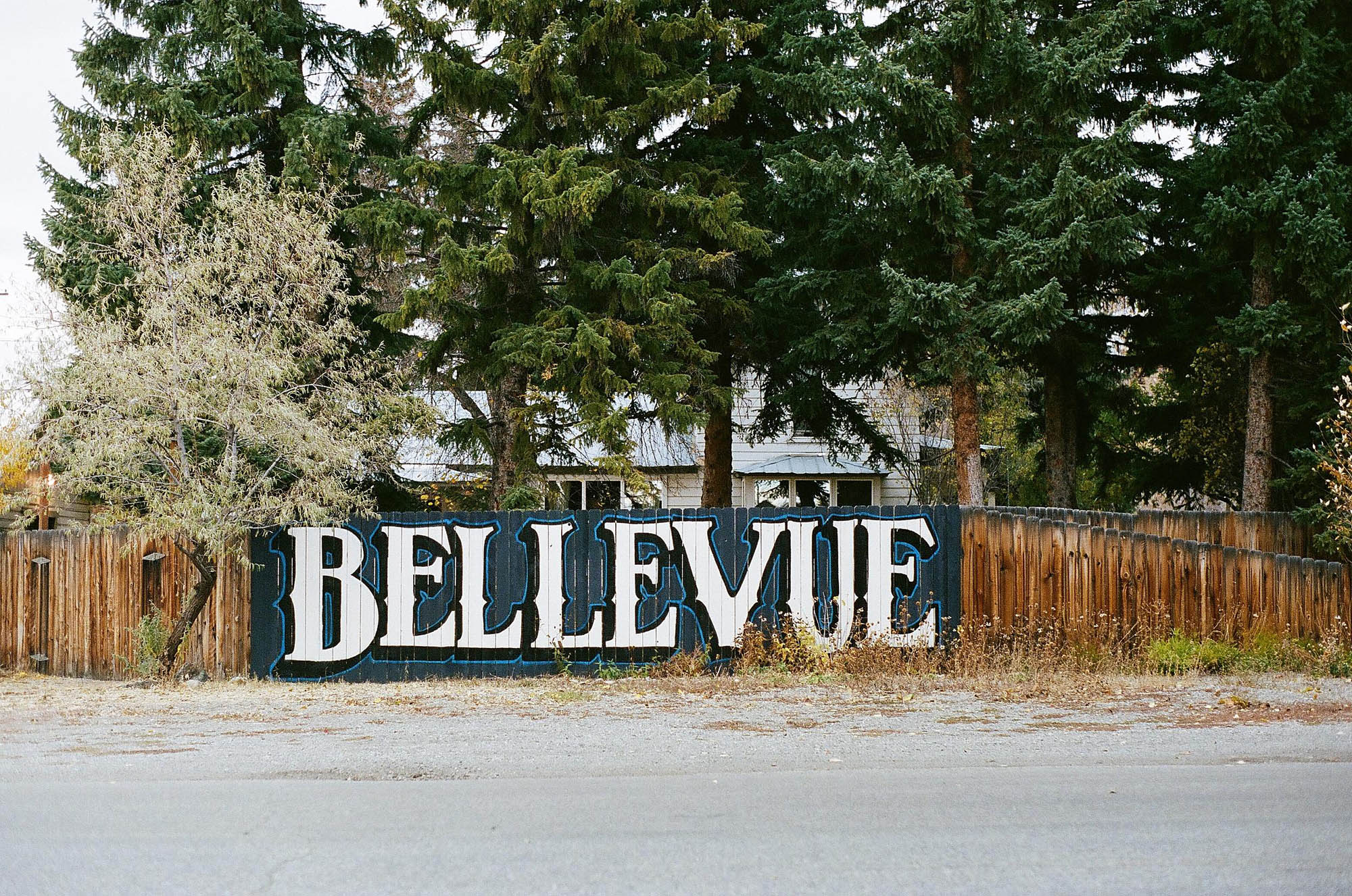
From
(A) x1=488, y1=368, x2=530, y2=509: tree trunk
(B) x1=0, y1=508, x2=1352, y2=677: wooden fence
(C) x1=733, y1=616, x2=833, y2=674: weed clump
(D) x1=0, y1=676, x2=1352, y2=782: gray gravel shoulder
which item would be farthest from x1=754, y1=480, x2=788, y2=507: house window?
(D) x1=0, y1=676, x2=1352, y2=782: gray gravel shoulder

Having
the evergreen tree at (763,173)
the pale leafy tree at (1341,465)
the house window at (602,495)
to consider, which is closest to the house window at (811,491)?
the house window at (602,495)

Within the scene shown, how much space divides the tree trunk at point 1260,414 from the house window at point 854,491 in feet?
34.1

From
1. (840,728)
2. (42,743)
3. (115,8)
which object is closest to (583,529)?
(840,728)

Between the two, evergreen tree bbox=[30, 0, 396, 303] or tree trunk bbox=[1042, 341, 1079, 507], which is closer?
evergreen tree bbox=[30, 0, 396, 303]

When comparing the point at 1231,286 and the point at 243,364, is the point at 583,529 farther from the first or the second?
the point at 1231,286

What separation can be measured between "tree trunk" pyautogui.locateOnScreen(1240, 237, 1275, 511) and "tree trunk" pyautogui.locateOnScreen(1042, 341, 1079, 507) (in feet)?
8.84

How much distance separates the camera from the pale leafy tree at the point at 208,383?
1312cm

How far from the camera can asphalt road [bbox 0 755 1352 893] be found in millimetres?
5000

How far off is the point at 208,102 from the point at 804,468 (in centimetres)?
1471

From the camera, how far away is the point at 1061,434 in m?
19.5

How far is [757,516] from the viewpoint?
46.6 feet

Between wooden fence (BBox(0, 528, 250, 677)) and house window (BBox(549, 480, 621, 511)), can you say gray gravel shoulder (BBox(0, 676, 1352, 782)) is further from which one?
house window (BBox(549, 480, 621, 511))

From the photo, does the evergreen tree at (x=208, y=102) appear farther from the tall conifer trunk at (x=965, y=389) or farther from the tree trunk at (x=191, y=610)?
the tall conifer trunk at (x=965, y=389)

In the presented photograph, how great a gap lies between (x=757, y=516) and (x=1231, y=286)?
9.65 metres
